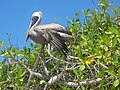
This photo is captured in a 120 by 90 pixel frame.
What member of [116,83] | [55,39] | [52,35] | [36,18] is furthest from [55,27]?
[116,83]

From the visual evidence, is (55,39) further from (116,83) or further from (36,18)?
(116,83)

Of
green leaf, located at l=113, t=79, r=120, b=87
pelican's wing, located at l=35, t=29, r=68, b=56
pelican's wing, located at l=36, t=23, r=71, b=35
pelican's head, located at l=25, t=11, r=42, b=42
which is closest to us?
green leaf, located at l=113, t=79, r=120, b=87

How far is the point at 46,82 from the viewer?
5.24 meters

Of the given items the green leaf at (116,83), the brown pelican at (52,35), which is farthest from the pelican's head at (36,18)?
the green leaf at (116,83)

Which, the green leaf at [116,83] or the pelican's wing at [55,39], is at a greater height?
the pelican's wing at [55,39]

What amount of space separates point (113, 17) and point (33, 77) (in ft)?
5.15

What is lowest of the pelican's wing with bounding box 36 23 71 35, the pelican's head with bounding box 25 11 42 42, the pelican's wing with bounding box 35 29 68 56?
the pelican's wing with bounding box 35 29 68 56

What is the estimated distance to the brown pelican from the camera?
5.65 m

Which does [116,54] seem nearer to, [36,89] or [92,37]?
[92,37]

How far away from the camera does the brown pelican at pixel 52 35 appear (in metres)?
5.65

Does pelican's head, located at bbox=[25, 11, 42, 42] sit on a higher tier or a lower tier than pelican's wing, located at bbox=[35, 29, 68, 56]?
higher

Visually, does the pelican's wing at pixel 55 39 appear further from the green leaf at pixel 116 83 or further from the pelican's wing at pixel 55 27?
the green leaf at pixel 116 83

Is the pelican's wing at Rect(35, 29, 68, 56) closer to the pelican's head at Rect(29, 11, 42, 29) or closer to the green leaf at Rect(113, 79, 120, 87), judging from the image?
the pelican's head at Rect(29, 11, 42, 29)

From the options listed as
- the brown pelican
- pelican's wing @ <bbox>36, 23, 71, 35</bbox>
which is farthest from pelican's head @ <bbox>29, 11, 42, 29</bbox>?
pelican's wing @ <bbox>36, 23, 71, 35</bbox>
